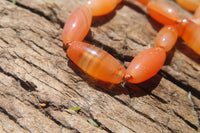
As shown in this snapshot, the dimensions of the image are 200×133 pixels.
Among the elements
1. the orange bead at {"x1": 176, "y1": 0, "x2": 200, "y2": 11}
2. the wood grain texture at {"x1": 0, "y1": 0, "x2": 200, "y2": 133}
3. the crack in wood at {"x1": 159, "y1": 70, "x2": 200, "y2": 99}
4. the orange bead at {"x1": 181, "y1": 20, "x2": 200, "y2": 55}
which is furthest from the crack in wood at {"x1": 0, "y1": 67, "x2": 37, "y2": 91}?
the orange bead at {"x1": 176, "y1": 0, "x2": 200, "y2": 11}

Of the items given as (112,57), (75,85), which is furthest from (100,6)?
(75,85)

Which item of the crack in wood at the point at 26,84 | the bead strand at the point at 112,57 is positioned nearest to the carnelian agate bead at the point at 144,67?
the bead strand at the point at 112,57

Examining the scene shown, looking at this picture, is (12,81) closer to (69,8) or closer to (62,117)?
(62,117)

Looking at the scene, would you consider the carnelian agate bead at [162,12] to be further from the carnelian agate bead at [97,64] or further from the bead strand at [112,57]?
the carnelian agate bead at [97,64]

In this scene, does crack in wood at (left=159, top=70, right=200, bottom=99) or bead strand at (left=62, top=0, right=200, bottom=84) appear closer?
bead strand at (left=62, top=0, right=200, bottom=84)

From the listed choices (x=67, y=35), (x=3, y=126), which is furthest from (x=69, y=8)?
(x=3, y=126)

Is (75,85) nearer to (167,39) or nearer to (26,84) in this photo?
(26,84)

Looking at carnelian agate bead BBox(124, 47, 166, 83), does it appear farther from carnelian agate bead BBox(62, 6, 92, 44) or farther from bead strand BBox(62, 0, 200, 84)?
carnelian agate bead BBox(62, 6, 92, 44)

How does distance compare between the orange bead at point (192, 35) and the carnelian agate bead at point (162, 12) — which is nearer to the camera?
the orange bead at point (192, 35)
